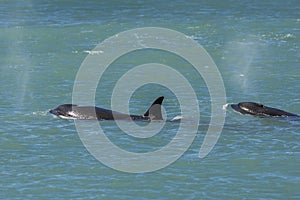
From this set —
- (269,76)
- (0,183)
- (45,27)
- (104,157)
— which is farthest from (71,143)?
(45,27)

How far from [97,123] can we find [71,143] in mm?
1525

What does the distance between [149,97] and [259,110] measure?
11.0ft

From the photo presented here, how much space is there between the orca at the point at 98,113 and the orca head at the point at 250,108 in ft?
6.84

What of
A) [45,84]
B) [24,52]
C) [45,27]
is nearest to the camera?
[45,84]

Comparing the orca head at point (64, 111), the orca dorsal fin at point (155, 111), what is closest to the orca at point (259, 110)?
the orca dorsal fin at point (155, 111)

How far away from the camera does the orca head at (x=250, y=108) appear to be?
2139 cm

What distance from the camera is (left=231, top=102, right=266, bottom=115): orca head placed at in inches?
842

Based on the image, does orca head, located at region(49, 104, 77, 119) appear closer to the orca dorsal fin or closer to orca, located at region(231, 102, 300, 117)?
the orca dorsal fin

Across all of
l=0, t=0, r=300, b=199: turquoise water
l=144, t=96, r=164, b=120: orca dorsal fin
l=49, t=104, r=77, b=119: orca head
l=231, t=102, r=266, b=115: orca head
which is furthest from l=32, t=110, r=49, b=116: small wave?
l=231, t=102, r=266, b=115: orca head

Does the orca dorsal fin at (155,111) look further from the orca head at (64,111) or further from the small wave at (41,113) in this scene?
the small wave at (41,113)

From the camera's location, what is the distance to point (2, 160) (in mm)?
18000

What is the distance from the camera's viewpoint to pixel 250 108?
21562 mm

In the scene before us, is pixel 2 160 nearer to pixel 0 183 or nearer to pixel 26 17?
pixel 0 183

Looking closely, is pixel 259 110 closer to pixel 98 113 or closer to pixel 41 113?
pixel 98 113
